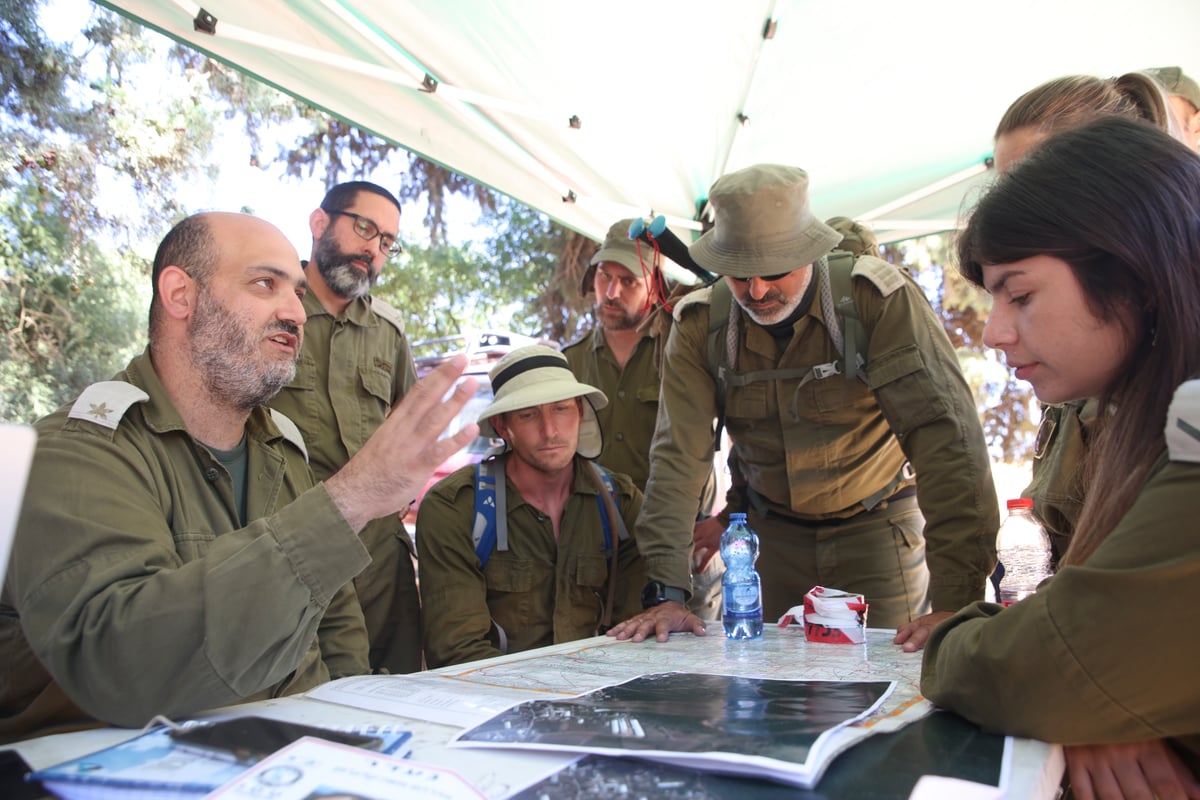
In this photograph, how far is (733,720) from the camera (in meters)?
1.15

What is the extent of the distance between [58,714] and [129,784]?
889 millimetres

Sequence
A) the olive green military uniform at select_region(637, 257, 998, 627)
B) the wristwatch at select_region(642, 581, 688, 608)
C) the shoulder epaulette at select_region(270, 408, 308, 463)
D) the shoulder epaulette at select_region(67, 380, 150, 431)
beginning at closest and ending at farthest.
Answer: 1. the shoulder epaulette at select_region(67, 380, 150, 431)
2. the shoulder epaulette at select_region(270, 408, 308, 463)
3. the olive green military uniform at select_region(637, 257, 998, 627)
4. the wristwatch at select_region(642, 581, 688, 608)

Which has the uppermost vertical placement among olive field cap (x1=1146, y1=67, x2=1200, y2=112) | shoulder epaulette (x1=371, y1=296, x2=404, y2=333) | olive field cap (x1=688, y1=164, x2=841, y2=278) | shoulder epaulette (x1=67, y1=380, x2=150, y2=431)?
olive field cap (x1=1146, y1=67, x2=1200, y2=112)

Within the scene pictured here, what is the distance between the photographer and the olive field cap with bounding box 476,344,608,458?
2971 mm

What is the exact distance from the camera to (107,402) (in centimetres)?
171

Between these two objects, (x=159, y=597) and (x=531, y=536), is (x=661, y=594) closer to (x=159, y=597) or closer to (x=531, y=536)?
(x=531, y=536)

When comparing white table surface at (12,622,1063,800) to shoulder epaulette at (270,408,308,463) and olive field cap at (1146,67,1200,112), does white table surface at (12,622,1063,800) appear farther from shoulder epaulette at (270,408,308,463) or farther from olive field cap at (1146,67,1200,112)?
olive field cap at (1146,67,1200,112)

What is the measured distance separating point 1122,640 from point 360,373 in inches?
115

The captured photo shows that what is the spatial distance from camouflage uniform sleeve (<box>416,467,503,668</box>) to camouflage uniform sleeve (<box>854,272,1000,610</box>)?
1423mm

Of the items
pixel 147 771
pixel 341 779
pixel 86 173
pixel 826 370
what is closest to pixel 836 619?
pixel 826 370

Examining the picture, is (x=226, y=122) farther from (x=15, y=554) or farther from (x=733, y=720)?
(x=733, y=720)

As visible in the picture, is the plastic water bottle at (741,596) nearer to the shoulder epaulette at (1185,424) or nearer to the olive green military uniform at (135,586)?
the olive green military uniform at (135,586)

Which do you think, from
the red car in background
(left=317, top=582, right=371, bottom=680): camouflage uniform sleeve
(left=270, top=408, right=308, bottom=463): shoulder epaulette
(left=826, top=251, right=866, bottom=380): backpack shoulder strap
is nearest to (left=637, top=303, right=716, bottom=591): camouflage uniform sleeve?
(left=826, top=251, right=866, bottom=380): backpack shoulder strap

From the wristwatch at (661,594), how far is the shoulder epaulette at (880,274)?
1163mm
